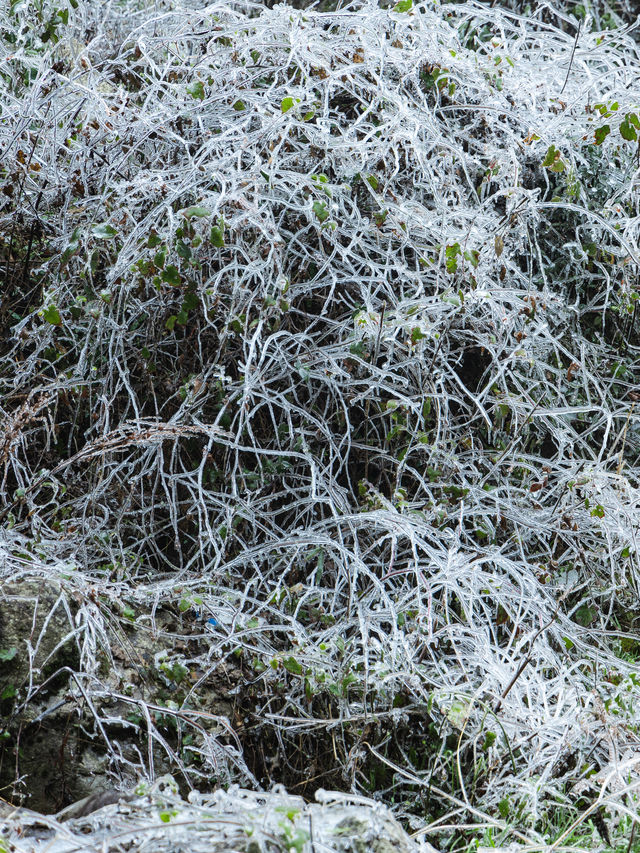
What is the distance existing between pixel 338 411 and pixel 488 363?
0.72 m

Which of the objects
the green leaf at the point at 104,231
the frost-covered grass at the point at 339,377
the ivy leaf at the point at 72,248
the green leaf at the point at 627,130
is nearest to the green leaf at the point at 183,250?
the frost-covered grass at the point at 339,377

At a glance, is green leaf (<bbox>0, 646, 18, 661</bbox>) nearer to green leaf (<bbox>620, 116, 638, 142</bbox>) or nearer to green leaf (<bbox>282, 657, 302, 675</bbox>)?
green leaf (<bbox>282, 657, 302, 675</bbox>)

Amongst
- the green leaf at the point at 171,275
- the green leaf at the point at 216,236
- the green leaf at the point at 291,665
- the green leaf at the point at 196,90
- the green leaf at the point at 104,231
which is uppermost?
the green leaf at the point at 196,90

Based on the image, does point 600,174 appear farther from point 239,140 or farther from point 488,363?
point 239,140

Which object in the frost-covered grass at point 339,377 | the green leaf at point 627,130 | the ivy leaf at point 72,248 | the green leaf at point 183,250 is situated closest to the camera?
the frost-covered grass at point 339,377

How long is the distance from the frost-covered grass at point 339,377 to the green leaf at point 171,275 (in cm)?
3

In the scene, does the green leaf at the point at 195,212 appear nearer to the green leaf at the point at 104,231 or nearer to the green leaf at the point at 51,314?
the green leaf at the point at 104,231

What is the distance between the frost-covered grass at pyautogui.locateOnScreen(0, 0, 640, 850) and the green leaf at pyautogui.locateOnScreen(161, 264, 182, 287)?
26 millimetres

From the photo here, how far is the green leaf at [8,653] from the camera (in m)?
2.22

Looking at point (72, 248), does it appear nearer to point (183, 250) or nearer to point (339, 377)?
point (183, 250)

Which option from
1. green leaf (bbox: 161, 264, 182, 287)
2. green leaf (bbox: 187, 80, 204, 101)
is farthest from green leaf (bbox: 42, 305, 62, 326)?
green leaf (bbox: 187, 80, 204, 101)

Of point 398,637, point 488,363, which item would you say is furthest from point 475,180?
point 398,637

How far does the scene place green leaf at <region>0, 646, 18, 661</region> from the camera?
7.30 feet

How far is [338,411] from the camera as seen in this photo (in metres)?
3.00
